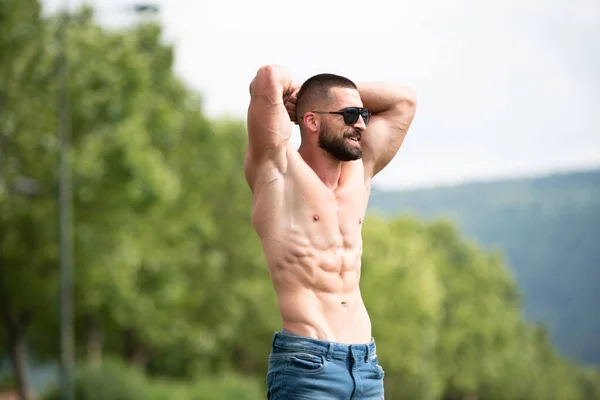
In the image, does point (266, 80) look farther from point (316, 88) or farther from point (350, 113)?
point (350, 113)

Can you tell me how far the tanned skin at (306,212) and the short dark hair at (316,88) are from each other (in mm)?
38

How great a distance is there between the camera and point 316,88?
7113 millimetres

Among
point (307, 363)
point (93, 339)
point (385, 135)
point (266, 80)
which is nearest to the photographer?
point (307, 363)

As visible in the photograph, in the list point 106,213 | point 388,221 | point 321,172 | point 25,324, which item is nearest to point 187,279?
point 25,324

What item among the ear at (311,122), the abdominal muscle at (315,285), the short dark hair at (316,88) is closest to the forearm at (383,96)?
the short dark hair at (316,88)

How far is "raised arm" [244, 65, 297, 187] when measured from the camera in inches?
270

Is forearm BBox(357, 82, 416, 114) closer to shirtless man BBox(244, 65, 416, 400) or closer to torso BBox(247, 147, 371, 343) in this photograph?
shirtless man BBox(244, 65, 416, 400)

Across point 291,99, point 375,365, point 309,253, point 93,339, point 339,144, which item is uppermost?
point 291,99

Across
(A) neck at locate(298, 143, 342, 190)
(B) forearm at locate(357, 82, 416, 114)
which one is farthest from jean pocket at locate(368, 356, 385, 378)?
(B) forearm at locate(357, 82, 416, 114)

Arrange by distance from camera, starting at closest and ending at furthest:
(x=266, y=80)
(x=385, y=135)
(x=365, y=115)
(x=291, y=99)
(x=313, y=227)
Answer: (x=266, y=80), (x=313, y=227), (x=365, y=115), (x=291, y=99), (x=385, y=135)

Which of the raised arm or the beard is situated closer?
the raised arm

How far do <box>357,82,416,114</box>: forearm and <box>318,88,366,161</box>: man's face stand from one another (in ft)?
1.62

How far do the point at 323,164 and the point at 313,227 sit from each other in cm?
40

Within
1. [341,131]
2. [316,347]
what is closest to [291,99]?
[341,131]
